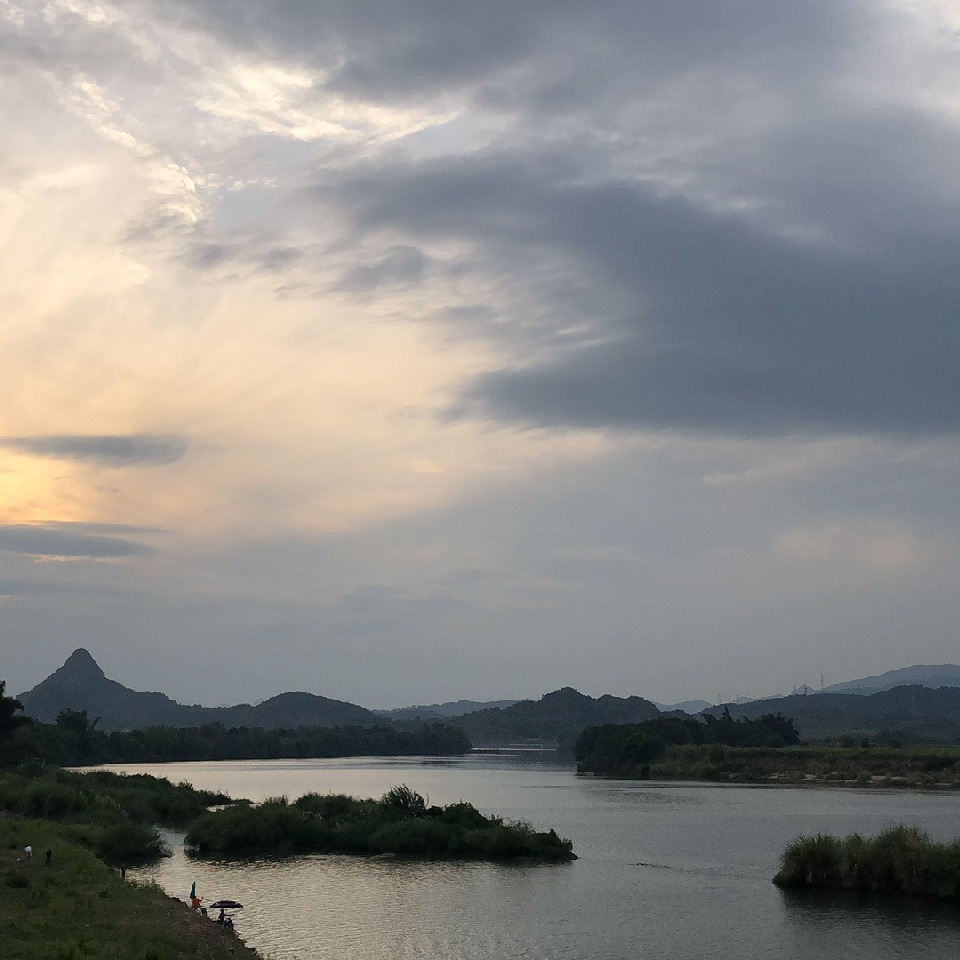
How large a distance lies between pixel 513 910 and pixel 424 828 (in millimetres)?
20165

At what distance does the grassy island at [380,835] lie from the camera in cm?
6500

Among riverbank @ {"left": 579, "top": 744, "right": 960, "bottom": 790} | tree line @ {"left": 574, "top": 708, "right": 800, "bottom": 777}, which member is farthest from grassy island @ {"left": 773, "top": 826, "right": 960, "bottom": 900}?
tree line @ {"left": 574, "top": 708, "right": 800, "bottom": 777}

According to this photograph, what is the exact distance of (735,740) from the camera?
18538 cm

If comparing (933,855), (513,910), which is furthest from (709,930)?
(933,855)

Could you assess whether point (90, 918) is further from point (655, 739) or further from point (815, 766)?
point (655, 739)

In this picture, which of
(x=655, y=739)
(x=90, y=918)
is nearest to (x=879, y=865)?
(x=90, y=918)

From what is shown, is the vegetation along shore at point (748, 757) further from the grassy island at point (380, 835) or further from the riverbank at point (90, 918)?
the riverbank at point (90, 918)

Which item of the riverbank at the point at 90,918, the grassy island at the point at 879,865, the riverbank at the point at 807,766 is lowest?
the riverbank at the point at 807,766

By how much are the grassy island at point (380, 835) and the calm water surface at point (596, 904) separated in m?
2.71

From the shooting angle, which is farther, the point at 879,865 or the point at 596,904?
the point at 879,865

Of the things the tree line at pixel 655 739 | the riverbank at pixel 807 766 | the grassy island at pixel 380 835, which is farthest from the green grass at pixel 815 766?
the grassy island at pixel 380 835

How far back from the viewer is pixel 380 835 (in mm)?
67750

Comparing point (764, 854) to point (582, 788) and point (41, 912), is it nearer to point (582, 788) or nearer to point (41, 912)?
point (41, 912)

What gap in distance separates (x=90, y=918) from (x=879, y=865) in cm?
3401
